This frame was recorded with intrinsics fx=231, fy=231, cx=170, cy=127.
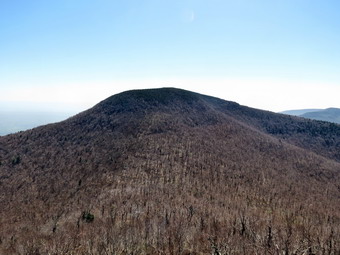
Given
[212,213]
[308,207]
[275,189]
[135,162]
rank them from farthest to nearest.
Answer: [135,162], [275,189], [308,207], [212,213]

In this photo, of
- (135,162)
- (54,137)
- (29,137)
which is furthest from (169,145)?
(29,137)

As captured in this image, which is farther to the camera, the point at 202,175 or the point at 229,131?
the point at 229,131

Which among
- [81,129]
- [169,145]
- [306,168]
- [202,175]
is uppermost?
[81,129]

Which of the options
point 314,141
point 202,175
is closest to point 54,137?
point 202,175

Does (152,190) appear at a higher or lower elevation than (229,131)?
lower

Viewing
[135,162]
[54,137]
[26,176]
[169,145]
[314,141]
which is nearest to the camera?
[135,162]

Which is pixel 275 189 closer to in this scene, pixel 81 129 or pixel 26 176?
pixel 26 176
